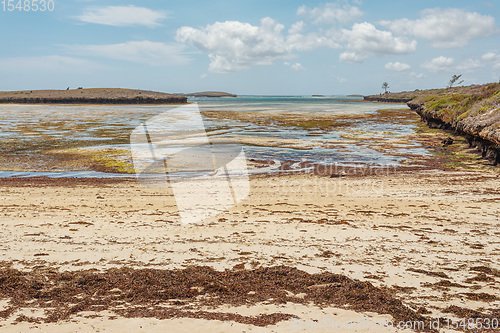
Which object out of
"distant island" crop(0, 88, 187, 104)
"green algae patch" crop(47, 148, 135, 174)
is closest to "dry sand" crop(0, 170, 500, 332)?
"green algae patch" crop(47, 148, 135, 174)

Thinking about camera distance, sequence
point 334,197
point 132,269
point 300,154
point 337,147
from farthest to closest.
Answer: point 337,147
point 300,154
point 334,197
point 132,269

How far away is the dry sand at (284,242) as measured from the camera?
17.2 feet

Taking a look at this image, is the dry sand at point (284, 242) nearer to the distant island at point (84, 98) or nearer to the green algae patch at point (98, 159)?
the green algae patch at point (98, 159)

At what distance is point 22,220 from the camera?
9.60m

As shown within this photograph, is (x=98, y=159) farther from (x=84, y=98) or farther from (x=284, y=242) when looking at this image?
(x=84, y=98)

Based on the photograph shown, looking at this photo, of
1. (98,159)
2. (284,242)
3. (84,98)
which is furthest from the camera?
(84,98)

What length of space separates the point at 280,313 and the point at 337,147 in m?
22.9

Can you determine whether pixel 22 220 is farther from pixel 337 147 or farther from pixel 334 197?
pixel 337 147

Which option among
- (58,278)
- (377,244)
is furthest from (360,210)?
(58,278)

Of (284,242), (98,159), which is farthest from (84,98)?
(284,242)

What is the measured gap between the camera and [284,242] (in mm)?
8266

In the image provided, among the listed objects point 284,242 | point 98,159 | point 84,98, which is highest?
point 84,98

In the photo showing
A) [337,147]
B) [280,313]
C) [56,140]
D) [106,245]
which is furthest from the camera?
[56,140]

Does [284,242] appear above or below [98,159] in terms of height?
below
